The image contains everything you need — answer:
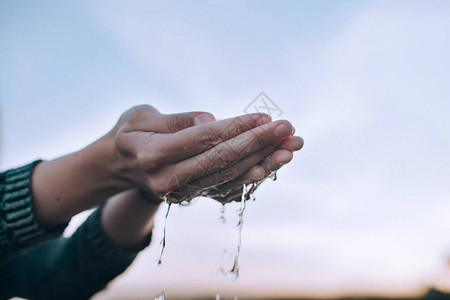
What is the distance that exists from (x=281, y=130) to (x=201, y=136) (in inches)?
13.3

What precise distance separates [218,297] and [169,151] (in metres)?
1.05

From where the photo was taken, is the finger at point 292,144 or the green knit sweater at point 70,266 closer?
the finger at point 292,144

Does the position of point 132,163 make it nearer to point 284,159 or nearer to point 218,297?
point 284,159

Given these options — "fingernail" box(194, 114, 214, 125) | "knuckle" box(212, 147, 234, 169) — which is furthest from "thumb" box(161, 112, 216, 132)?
"knuckle" box(212, 147, 234, 169)

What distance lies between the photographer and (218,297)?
185 centimetres

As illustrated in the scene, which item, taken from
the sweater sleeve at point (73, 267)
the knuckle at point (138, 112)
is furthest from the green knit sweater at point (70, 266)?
the knuckle at point (138, 112)

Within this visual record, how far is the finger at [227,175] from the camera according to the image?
138 cm

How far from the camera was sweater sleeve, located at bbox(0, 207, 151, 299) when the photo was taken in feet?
7.80

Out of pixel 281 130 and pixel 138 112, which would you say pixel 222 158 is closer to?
pixel 281 130

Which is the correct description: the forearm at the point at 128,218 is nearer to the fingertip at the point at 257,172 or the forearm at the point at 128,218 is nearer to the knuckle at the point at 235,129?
the fingertip at the point at 257,172

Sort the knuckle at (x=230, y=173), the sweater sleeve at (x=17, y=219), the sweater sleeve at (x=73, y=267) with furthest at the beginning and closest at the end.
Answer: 1. the sweater sleeve at (x=73, y=267)
2. the sweater sleeve at (x=17, y=219)
3. the knuckle at (x=230, y=173)

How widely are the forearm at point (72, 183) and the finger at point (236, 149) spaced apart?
531 millimetres

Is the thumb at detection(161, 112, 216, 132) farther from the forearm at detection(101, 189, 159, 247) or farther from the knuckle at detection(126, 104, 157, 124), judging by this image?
the forearm at detection(101, 189, 159, 247)

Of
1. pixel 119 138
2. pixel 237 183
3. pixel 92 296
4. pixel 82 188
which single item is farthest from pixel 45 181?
pixel 92 296
